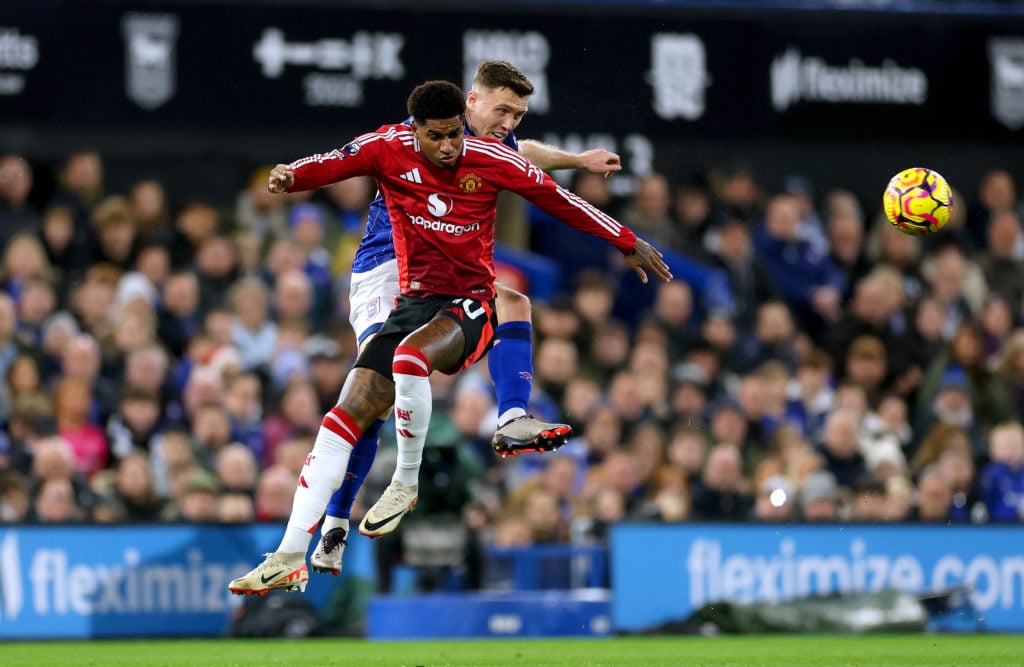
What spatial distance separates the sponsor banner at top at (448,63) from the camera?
15102 millimetres

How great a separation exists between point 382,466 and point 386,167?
431cm

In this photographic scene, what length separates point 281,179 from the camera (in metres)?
9.03

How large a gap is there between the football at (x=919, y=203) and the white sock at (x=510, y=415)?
2558mm

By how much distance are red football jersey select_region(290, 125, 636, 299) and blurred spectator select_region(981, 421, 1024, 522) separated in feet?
21.9

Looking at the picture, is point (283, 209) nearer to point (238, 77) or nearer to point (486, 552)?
point (238, 77)

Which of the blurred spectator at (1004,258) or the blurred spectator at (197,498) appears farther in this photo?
the blurred spectator at (1004,258)

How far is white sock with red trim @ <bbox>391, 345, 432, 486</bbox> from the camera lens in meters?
9.31

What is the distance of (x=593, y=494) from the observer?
1428 cm

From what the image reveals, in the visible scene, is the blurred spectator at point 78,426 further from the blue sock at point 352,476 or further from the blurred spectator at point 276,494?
the blue sock at point 352,476

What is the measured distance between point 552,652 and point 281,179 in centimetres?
413

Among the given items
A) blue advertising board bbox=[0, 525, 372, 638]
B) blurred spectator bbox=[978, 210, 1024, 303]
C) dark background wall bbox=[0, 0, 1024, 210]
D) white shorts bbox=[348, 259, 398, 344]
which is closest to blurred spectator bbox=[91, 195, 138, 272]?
dark background wall bbox=[0, 0, 1024, 210]

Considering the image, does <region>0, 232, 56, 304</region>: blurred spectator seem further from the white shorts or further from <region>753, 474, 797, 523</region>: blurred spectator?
<region>753, 474, 797, 523</region>: blurred spectator

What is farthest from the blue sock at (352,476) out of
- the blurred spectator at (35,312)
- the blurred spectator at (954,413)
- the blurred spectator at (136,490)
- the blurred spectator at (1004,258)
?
the blurred spectator at (1004,258)

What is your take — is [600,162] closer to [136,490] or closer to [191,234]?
[136,490]
